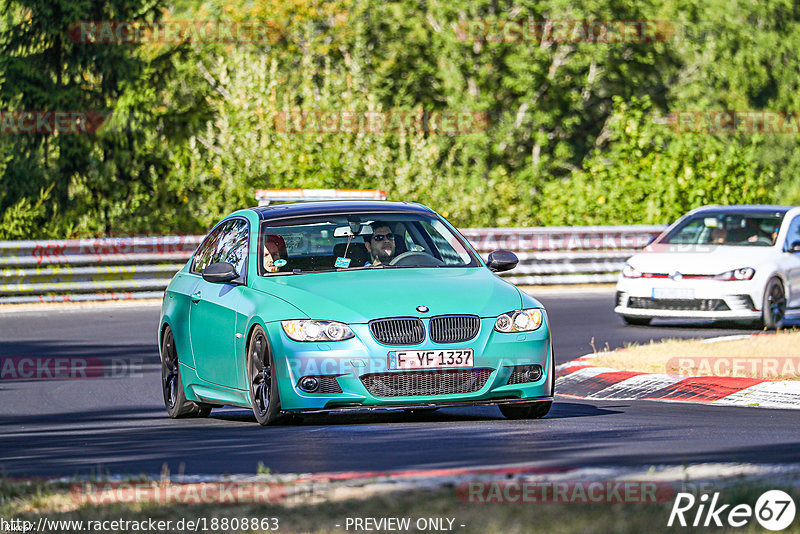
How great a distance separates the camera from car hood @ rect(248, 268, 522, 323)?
32.4ft

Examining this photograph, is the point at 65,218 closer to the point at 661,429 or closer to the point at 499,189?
the point at 499,189

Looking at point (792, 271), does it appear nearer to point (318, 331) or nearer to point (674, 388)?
point (674, 388)

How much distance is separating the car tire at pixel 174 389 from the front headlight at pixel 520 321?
260 centimetres

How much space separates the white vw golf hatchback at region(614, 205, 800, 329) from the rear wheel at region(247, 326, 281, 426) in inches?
359

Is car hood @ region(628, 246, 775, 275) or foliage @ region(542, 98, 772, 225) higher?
car hood @ region(628, 246, 775, 275)

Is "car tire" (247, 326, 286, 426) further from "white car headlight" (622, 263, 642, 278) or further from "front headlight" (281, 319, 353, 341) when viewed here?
"white car headlight" (622, 263, 642, 278)

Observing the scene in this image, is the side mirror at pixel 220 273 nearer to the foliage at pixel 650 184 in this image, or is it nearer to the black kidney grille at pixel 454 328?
the black kidney grille at pixel 454 328

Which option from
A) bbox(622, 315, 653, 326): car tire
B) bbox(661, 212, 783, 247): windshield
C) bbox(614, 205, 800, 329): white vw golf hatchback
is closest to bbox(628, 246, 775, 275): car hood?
bbox(614, 205, 800, 329): white vw golf hatchback

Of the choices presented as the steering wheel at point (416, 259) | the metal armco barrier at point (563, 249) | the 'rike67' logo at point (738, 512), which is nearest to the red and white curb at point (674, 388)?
the steering wheel at point (416, 259)

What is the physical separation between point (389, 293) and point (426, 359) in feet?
1.65

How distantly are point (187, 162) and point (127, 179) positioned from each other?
1378 millimetres

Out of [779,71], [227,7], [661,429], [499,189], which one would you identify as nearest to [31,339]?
[661,429]

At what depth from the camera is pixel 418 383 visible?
9852mm

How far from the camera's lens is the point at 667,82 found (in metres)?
56.3
